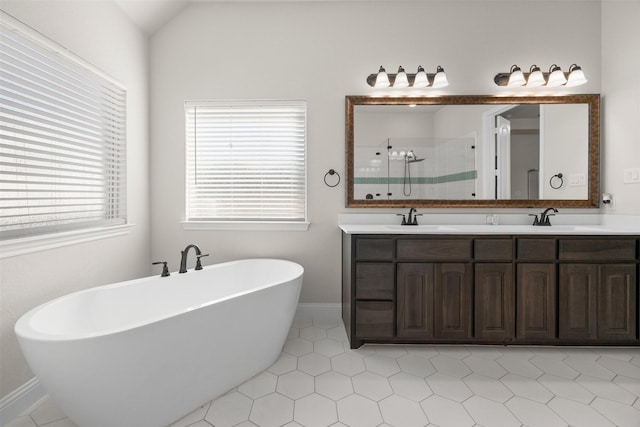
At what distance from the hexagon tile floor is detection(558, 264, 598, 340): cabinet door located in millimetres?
158

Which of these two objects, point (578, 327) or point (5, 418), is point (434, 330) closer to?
point (578, 327)

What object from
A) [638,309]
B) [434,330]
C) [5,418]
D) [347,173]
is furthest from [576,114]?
[5,418]

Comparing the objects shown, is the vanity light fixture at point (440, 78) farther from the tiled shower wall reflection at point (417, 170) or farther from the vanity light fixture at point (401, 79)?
the tiled shower wall reflection at point (417, 170)

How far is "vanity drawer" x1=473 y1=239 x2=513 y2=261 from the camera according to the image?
2.13 m

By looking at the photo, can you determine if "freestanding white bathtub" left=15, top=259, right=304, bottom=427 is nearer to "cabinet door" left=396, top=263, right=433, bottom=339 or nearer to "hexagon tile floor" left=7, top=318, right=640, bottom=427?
"hexagon tile floor" left=7, top=318, right=640, bottom=427

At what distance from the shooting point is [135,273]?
100 inches

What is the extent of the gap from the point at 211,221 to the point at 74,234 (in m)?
1.02

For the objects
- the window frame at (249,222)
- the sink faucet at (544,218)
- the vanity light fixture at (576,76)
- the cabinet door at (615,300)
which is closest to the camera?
the cabinet door at (615,300)

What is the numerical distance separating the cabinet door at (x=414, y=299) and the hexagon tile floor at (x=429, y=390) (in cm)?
17

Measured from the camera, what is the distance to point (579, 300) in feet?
6.92

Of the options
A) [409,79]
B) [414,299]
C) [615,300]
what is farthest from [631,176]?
[414,299]

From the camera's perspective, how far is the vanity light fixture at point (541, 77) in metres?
2.47

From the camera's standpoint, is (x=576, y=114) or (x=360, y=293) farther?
(x=576, y=114)

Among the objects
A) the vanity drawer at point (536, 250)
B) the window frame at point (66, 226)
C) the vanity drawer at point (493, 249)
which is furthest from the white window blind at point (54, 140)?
the vanity drawer at point (536, 250)
